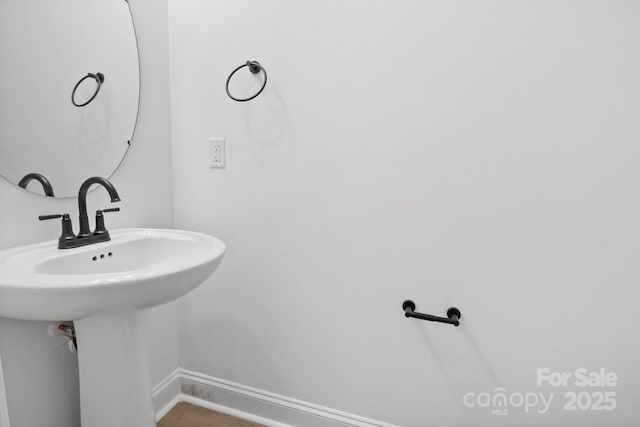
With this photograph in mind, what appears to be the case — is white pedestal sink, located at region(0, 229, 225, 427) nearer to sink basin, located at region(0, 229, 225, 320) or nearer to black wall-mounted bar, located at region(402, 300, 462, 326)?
sink basin, located at region(0, 229, 225, 320)

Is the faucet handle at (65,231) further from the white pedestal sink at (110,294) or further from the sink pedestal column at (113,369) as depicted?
the sink pedestal column at (113,369)

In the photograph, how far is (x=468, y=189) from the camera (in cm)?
104

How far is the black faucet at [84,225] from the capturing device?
960mm

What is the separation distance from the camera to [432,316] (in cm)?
106

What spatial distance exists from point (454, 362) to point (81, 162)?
139 centimetres

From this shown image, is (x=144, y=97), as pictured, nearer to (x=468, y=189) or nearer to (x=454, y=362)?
(x=468, y=189)

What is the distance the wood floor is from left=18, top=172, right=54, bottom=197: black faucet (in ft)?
3.26

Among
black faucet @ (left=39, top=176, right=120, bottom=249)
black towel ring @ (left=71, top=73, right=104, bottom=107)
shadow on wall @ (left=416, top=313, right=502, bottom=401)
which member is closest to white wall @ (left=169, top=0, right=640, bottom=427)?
shadow on wall @ (left=416, top=313, right=502, bottom=401)

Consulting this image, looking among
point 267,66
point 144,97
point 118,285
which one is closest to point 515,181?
point 267,66

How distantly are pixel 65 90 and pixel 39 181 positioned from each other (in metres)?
0.30

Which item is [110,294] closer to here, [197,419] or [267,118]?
[267,118]

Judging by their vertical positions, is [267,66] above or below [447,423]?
above

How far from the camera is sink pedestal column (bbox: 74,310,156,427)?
3.01 ft

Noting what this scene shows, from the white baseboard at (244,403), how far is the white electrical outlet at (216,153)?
92cm
